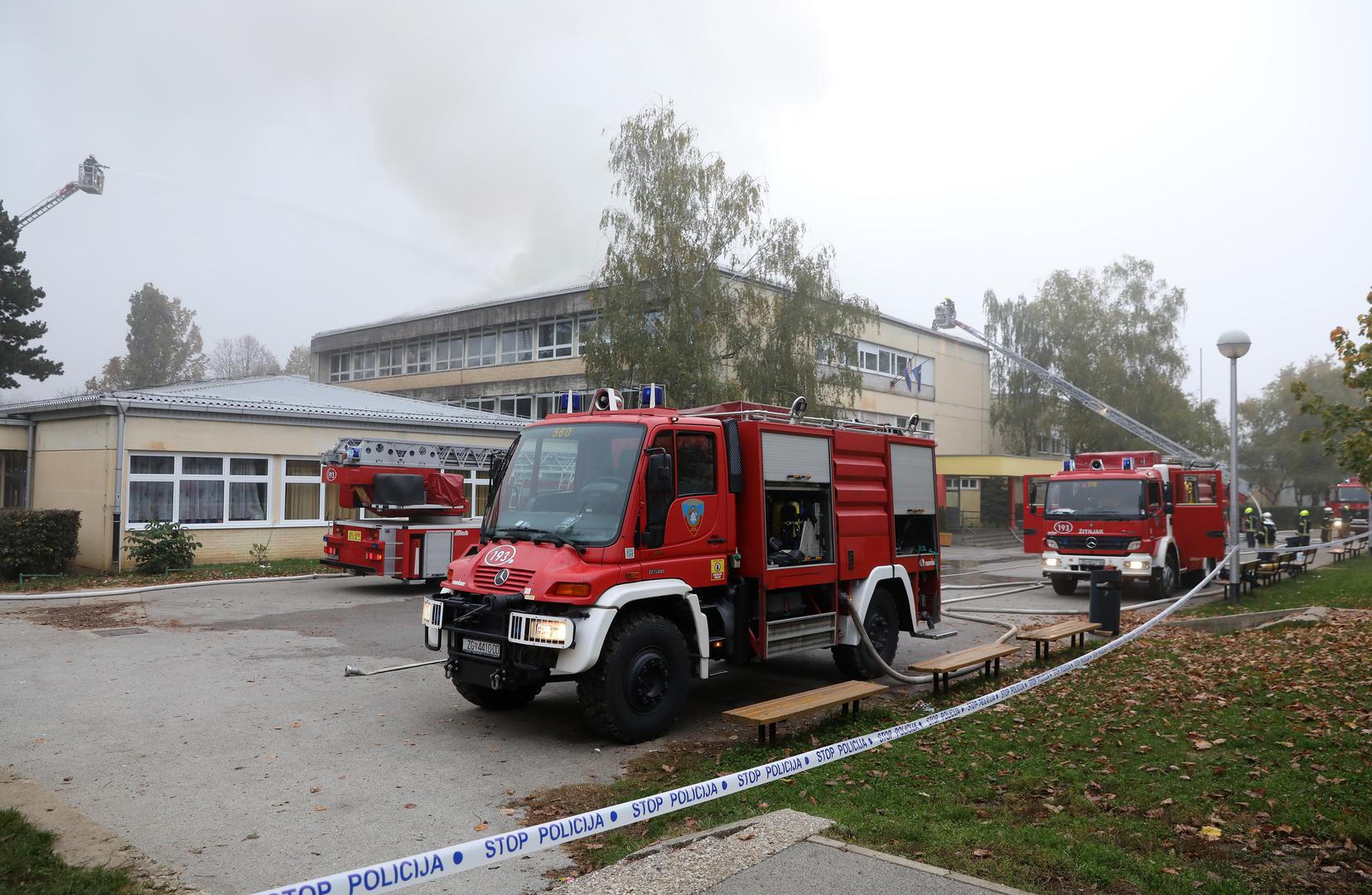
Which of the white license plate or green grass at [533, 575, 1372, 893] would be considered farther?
the white license plate

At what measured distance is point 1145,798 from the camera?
18.7ft

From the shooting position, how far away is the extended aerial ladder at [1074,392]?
41.5 m

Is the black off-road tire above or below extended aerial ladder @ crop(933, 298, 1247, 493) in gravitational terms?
below

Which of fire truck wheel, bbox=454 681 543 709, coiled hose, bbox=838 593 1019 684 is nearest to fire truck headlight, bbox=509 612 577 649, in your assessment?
fire truck wheel, bbox=454 681 543 709

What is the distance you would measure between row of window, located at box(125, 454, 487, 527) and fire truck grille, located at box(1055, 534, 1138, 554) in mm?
15513

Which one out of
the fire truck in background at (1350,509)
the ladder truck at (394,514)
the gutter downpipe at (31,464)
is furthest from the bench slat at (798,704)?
the fire truck in background at (1350,509)

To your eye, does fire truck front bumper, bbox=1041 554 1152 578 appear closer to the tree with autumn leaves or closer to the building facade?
the tree with autumn leaves

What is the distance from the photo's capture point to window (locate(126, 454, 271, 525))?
21219 mm

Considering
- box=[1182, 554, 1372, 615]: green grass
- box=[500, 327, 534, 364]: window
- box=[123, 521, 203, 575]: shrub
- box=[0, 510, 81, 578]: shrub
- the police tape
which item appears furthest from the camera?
box=[500, 327, 534, 364]: window

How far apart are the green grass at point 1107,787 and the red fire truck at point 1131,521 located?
29.8 feet

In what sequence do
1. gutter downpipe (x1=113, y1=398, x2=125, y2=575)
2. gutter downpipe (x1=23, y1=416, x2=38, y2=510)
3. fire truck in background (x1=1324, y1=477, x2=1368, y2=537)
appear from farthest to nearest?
fire truck in background (x1=1324, y1=477, x2=1368, y2=537) → gutter downpipe (x1=23, y1=416, x2=38, y2=510) → gutter downpipe (x1=113, y1=398, x2=125, y2=575)

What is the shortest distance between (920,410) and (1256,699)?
4091 centimetres

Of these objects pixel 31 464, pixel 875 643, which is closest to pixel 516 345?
pixel 31 464

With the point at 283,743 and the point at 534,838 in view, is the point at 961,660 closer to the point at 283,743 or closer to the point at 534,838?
the point at 283,743
